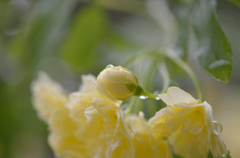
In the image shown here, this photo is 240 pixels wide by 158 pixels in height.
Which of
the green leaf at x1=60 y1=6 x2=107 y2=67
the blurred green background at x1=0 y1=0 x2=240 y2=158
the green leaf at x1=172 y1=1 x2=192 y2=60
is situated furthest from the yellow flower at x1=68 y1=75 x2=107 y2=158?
the green leaf at x1=60 y1=6 x2=107 y2=67

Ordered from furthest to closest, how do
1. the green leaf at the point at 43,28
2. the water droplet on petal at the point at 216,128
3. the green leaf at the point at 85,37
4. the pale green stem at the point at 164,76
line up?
the green leaf at the point at 85,37 → the green leaf at the point at 43,28 → the pale green stem at the point at 164,76 → the water droplet on petal at the point at 216,128

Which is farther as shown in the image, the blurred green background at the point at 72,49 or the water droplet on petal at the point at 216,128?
the blurred green background at the point at 72,49

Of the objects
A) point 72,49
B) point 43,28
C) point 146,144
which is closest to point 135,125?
point 146,144

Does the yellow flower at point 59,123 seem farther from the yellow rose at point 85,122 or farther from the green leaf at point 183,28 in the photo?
the green leaf at point 183,28

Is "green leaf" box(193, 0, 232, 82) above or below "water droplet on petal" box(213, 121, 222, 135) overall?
above

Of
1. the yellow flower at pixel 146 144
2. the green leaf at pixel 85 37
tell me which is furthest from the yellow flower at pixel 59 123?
the green leaf at pixel 85 37

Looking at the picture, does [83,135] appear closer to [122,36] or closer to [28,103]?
[28,103]

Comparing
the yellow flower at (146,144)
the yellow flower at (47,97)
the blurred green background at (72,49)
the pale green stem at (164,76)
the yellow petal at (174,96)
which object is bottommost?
the blurred green background at (72,49)

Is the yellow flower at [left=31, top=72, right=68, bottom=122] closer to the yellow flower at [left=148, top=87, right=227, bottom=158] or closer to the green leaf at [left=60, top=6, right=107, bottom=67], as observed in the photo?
the yellow flower at [left=148, top=87, right=227, bottom=158]
